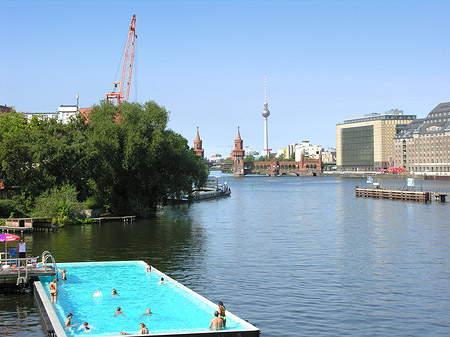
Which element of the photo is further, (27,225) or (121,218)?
(121,218)

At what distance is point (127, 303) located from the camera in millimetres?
31672

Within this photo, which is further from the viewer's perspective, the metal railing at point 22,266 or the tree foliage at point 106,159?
the tree foliage at point 106,159

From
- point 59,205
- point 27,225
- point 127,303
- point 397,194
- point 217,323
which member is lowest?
point 127,303

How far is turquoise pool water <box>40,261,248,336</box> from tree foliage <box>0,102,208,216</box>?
32143mm

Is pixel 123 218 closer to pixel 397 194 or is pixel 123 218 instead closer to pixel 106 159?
pixel 106 159

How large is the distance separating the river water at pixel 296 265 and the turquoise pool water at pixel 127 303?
1967mm

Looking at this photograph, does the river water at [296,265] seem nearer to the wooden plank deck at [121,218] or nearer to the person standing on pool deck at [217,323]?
the wooden plank deck at [121,218]

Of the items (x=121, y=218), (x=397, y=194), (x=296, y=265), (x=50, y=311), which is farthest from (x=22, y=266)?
(x=397, y=194)

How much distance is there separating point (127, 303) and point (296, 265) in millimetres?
16736

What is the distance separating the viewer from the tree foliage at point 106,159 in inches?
2761

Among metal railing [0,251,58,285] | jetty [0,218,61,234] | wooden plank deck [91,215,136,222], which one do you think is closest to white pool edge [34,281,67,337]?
metal railing [0,251,58,285]

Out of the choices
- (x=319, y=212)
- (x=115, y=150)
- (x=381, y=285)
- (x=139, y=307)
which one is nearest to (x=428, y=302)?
(x=381, y=285)

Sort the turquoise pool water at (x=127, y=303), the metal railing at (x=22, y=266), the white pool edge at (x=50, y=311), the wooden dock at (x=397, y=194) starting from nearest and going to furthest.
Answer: the white pool edge at (x=50, y=311), the turquoise pool water at (x=127, y=303), the metal railing at (x=22, y=266), the wooden dock at (x=397, y=194)

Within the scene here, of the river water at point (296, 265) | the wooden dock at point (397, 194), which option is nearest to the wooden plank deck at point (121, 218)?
the river water at point (296, 265)
